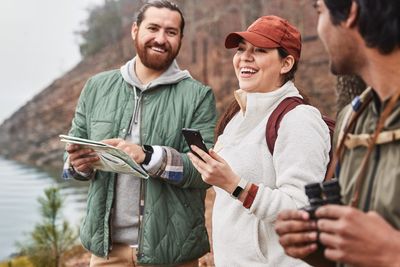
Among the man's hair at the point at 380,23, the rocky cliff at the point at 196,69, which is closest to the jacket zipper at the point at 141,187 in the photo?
the man's hair at the point at 380,23

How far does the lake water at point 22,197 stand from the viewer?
17.8 metres

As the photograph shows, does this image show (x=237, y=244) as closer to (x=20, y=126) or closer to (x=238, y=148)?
(x=238, y=148)

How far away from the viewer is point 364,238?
1.17 metres

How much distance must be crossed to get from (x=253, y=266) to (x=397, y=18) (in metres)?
1.24

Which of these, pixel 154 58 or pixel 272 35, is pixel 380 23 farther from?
pixel 154 58

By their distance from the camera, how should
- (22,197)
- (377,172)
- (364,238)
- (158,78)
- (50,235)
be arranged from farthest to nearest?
(22,197) < (50,235) < (158,78) < (377,172) < (364,238)

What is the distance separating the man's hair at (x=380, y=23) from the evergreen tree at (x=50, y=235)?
23.1 ft

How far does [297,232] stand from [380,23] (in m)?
0.51

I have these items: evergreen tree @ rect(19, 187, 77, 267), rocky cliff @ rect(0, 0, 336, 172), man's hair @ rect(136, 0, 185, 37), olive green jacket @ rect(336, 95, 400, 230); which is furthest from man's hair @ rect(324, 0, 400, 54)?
rocky cliff @ rect(0, 0, 336, 172)

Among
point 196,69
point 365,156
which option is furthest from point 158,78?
point 196,69

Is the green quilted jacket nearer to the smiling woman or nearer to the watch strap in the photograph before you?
the smiling woman

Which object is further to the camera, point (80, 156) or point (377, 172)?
point (80, 156)

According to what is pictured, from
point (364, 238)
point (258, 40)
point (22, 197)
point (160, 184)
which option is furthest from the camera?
point (22, 197)

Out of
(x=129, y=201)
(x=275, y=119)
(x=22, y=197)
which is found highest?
(x=275, y=119)
